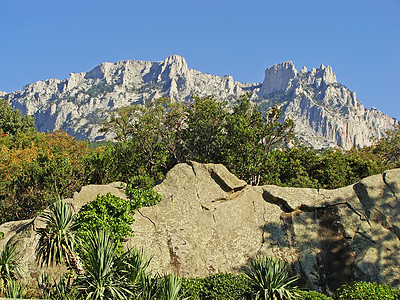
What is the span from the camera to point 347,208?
12.1 metres

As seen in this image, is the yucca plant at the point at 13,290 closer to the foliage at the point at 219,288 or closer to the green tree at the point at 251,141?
the foliage at the point at 219,288

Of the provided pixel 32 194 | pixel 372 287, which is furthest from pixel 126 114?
pixel 372 287

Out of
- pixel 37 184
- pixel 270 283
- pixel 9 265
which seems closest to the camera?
pixel 270 283

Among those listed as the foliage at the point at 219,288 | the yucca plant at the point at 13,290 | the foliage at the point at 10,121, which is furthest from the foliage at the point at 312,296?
the foliage at the point at 10,121

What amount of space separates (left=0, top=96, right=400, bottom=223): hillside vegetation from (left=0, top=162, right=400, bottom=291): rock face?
9.51 feet

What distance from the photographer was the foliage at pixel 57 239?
376 inches

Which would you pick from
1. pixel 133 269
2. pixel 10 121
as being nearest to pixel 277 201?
pixel 133 269

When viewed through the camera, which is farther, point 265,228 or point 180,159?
point 180,159

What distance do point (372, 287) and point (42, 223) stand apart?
10.3 m

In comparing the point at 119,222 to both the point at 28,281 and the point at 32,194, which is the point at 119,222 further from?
the point at 32,194

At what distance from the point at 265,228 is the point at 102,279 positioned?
20.9 ft

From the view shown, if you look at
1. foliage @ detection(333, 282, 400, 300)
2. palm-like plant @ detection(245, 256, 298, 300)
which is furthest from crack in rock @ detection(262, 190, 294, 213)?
foliage @ detection(333, 282, 400, 300)

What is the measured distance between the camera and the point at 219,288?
912cm

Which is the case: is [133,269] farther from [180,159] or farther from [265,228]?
[180,159]
